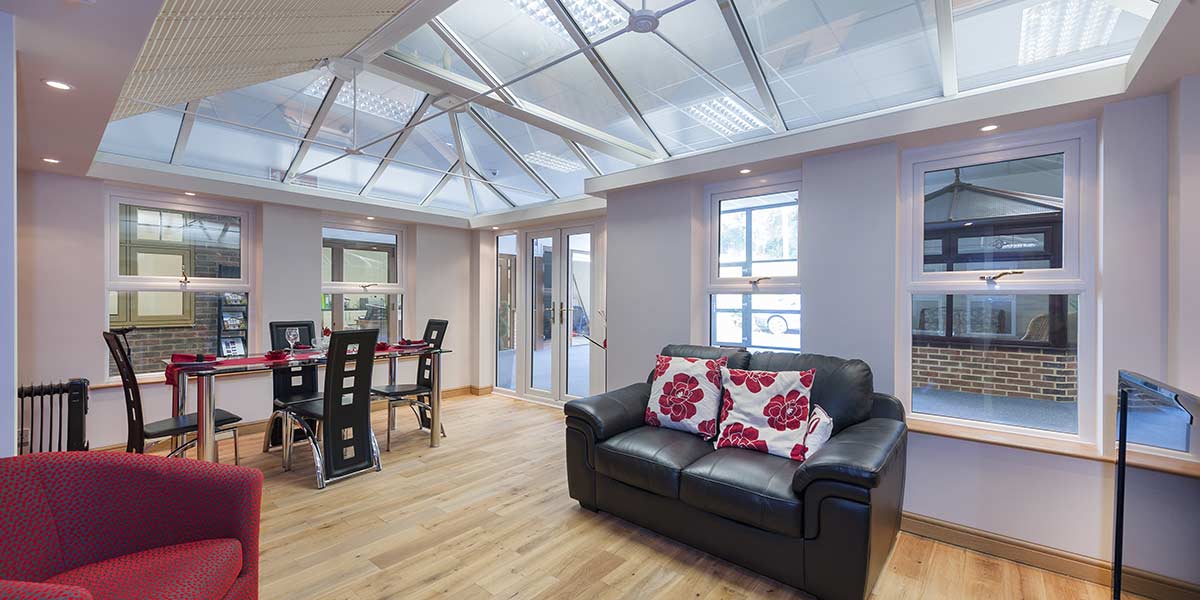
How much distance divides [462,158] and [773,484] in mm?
4256

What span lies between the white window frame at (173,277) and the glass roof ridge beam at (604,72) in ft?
12.6

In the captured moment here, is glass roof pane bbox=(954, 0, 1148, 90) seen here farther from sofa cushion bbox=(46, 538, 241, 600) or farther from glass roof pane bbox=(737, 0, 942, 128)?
sofa cushion bbox=(46, 538, 241, 600)

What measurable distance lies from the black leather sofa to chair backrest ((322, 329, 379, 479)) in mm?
1624

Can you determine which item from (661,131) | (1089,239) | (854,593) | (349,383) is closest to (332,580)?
(349,383)

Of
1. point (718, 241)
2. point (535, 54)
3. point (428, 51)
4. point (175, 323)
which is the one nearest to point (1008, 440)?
point (718, 241)

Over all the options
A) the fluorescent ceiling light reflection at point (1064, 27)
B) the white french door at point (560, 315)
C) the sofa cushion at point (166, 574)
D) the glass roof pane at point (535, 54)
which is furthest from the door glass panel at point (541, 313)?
the fluorescent ceiling light reflection at point (1064, 27)

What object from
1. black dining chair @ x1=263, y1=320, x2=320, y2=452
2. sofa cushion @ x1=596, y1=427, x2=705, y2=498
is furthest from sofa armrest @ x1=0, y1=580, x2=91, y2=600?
black dining chair @ x1=263, y1=320, x2=320, y2=452

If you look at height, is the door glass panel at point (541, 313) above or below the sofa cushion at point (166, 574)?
above

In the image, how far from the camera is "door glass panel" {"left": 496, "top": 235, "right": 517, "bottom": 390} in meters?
6.27

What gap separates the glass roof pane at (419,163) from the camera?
15.1 feet

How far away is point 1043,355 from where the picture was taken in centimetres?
266

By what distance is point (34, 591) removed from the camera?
38.7 inches

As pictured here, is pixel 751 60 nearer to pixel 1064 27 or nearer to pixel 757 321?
pixel 1064 27

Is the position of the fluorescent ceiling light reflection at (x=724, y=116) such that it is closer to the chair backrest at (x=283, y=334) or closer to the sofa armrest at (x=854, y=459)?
the sofa armrest at (x=854, y=459)
